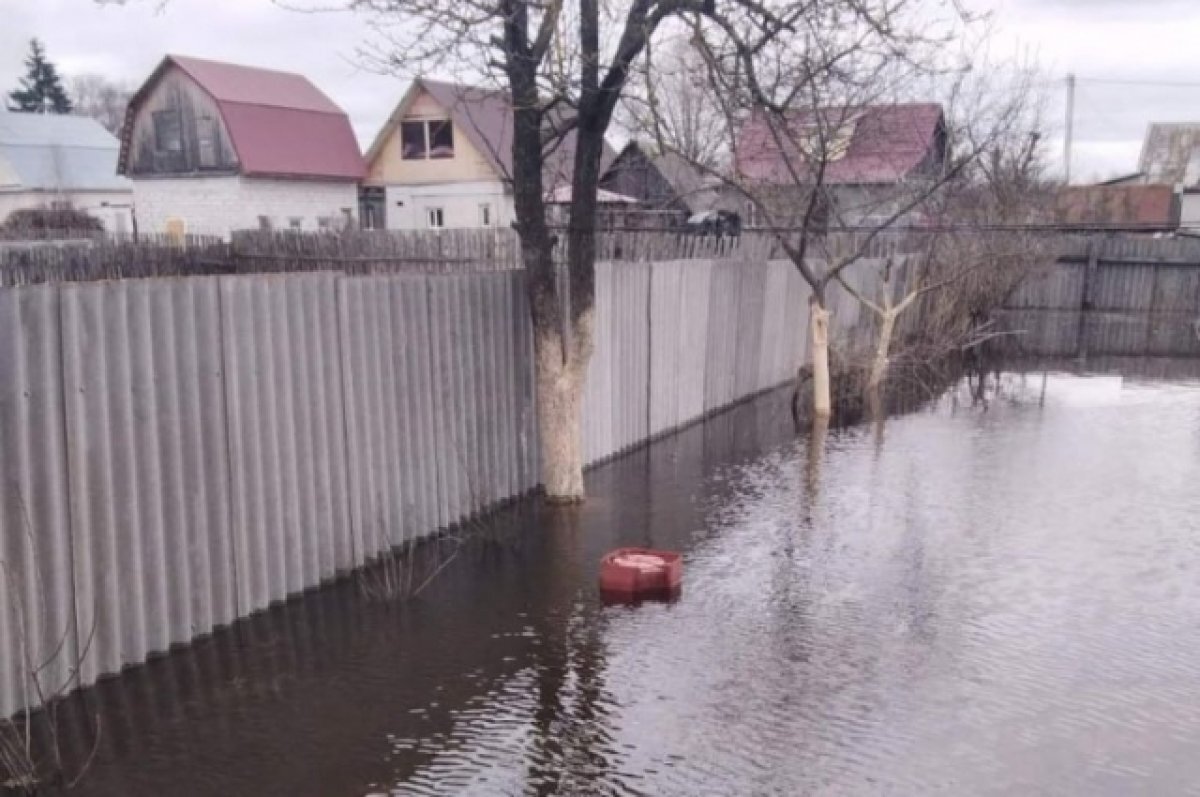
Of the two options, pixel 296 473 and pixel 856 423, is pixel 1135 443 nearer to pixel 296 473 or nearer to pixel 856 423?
pixel 856 423

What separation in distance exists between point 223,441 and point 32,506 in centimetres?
136

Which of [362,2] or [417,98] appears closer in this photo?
[362,2]

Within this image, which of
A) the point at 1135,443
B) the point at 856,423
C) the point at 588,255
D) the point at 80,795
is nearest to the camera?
the point at 80,795

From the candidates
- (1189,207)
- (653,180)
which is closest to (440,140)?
(653,180)

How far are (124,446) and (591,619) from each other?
309 centimetres

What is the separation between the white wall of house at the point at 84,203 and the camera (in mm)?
43406

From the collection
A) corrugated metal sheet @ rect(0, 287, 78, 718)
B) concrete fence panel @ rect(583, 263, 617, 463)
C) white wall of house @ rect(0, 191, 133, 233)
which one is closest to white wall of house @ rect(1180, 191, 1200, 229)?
concrete fence panel @ rect(583, 263, 617, 463)

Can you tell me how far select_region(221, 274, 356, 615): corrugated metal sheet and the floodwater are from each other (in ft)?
1.01

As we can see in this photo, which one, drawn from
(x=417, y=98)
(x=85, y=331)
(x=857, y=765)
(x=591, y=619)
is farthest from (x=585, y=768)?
(x=417, y=98)

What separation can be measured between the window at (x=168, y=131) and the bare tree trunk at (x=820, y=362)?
2897cm

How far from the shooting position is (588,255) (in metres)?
9.16

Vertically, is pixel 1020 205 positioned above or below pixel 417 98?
below

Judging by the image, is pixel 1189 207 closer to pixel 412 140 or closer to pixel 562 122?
pixel 412 140

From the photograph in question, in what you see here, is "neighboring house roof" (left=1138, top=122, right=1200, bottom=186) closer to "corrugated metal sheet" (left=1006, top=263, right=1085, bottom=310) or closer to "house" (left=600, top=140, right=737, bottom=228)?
"corrugated metal sheet" (left=1006, top=263, right=1085, bottom=310)
